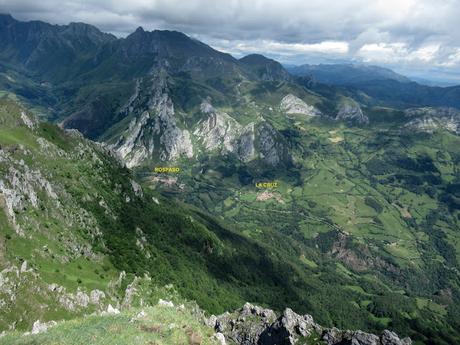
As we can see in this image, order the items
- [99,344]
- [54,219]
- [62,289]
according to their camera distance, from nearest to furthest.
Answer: [99,344], [62,289], [54,219]

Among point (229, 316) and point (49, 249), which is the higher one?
point (49, 249)

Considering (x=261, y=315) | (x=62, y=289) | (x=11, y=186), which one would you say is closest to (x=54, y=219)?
(x=11, y=186)

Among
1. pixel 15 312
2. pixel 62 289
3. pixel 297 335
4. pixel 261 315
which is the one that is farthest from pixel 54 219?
pixel 297 335

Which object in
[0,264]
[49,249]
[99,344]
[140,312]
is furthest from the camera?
[49,249]

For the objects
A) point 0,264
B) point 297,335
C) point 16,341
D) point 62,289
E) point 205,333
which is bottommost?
point 297,335

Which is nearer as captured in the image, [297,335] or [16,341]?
[16,341]

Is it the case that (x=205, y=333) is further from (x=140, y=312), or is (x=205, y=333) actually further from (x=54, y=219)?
(x=54, y=219)

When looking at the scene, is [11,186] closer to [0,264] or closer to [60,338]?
[0,264]
